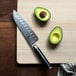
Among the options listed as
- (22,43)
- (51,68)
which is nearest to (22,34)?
(22,43)

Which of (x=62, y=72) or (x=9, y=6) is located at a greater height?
(x=9, y=6)

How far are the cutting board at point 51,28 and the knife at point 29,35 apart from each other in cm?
1

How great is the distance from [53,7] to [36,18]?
0.06m

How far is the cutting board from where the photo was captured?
0.99 meters

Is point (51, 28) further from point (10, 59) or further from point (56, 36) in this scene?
point (10, 59)

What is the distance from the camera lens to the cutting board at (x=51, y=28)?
3.23ft

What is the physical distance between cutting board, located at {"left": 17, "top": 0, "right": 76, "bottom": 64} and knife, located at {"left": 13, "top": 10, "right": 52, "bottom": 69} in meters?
0.01

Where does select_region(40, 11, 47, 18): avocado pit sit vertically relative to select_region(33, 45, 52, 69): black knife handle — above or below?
above

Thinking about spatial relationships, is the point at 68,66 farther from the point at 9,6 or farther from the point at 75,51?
the point at 9,6

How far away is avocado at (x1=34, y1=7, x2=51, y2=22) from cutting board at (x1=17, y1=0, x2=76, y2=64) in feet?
0.07

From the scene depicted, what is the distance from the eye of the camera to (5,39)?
1005mm

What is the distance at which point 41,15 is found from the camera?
0.97 metres

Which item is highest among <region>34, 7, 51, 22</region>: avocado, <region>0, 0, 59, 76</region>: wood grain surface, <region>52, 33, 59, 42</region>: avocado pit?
<region>34, 7, 51, 22</region>: avocado

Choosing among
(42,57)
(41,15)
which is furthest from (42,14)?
(42,57)
